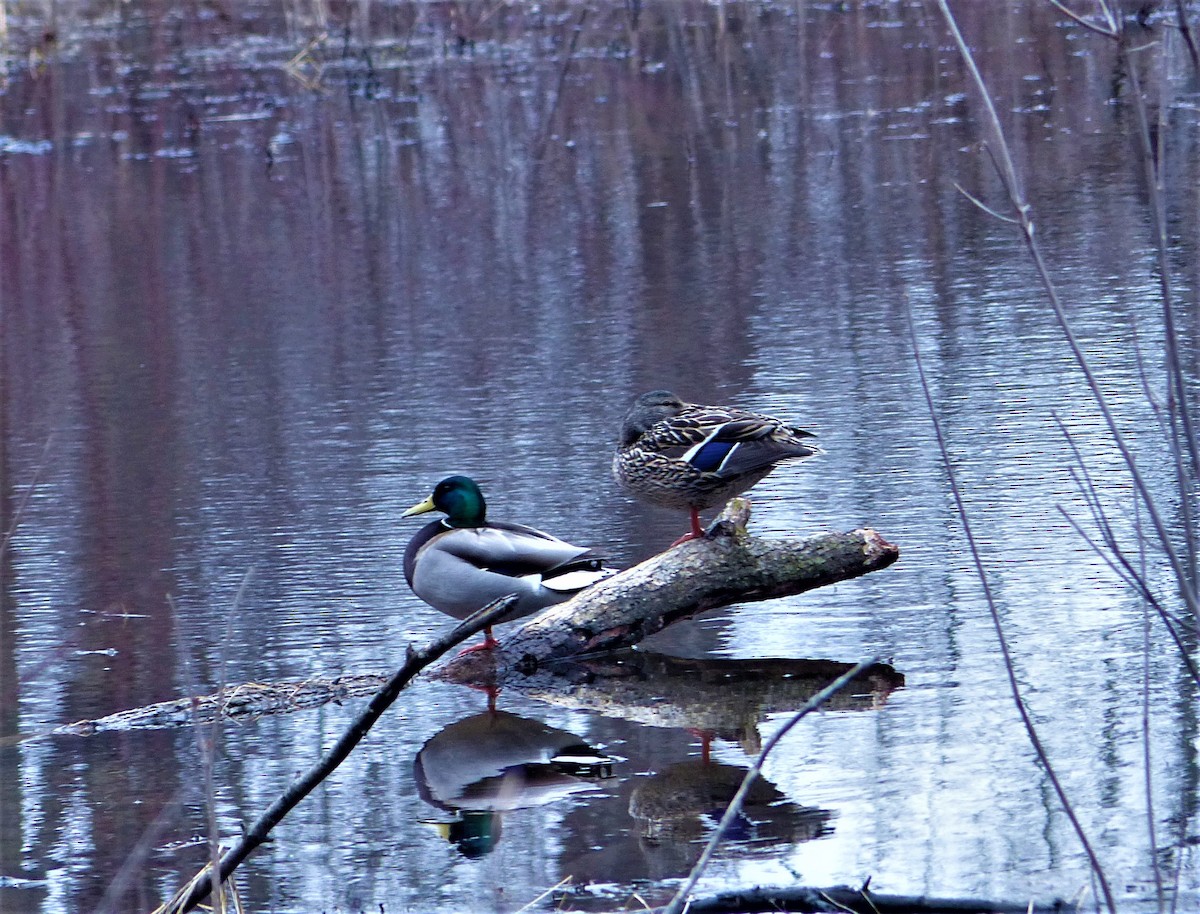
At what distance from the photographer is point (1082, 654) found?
512cm

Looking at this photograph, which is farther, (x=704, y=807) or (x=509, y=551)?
(x=509, y=551)

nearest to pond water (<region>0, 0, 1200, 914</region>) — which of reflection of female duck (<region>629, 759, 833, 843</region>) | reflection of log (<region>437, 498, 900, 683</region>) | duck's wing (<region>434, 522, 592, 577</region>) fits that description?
reflection of female duck (<region>629, 759, 833, 843</region>)

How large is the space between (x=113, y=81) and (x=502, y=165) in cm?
950

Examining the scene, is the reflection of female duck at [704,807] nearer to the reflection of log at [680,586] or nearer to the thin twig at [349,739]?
the reflection of log at [680,586]

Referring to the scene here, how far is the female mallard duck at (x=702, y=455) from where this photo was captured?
5809 mm

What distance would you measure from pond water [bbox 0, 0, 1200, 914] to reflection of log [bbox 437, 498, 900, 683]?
0.13m

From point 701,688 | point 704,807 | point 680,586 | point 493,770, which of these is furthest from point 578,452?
point 704,807

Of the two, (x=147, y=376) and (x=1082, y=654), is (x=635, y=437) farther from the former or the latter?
(x=147, y=376)

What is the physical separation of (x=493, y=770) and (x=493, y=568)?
1.07 metres

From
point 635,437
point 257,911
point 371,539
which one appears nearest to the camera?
point 257,911

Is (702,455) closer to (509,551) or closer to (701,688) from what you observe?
(509,551)

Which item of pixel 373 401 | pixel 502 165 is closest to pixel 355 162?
pixel 502 165

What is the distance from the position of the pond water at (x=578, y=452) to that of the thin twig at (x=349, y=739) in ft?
1.20

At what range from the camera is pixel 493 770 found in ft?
15.8
